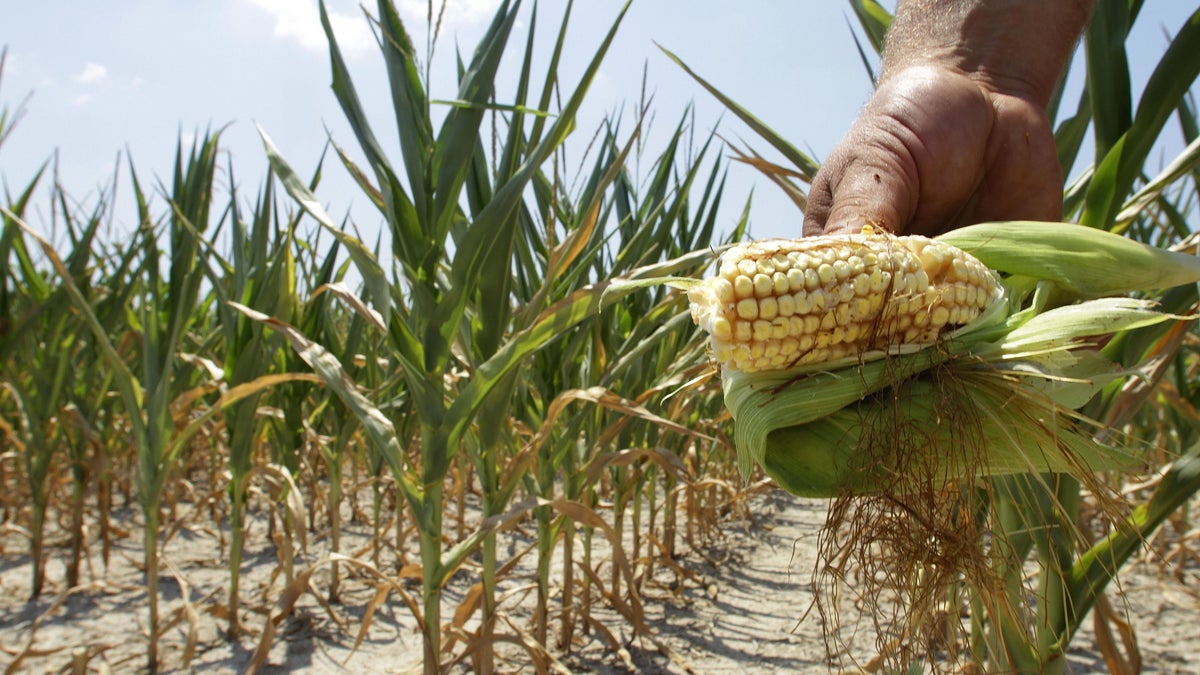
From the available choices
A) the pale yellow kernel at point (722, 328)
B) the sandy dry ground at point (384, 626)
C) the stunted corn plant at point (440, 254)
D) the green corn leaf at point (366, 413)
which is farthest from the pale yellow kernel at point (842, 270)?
the sandy dry ground at point (384, 626)

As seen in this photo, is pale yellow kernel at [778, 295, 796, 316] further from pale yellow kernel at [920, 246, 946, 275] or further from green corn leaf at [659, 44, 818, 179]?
green corn leaf at [659, 44, 818, 179]

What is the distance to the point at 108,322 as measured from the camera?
2.50 metres

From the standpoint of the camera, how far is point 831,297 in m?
0.70

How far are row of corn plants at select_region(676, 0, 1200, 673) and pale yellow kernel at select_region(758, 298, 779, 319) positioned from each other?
86mm

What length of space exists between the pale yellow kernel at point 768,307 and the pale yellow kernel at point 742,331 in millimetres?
17

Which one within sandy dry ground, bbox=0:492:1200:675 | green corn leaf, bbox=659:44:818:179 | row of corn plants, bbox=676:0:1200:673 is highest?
green corn leaf, bbox=659:44:818:179

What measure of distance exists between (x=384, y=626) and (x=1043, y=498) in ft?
7.22

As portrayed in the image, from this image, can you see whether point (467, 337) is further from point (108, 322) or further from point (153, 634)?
point (108, 322)

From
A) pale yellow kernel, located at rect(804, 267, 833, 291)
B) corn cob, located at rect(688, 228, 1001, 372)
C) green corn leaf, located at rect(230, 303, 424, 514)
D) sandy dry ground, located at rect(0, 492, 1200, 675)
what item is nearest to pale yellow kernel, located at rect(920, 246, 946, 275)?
corn cob, located at rect(688, 228, 1001, 372)

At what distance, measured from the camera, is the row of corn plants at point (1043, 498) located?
78cm

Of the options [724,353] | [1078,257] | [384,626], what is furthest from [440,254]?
[384,626]

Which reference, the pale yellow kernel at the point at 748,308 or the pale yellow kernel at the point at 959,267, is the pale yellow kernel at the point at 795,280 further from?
the pale yellow kernel at the point at 959,267

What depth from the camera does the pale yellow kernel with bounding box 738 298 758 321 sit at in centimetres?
69

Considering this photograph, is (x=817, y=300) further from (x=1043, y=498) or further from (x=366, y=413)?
(x=366, y=413)
